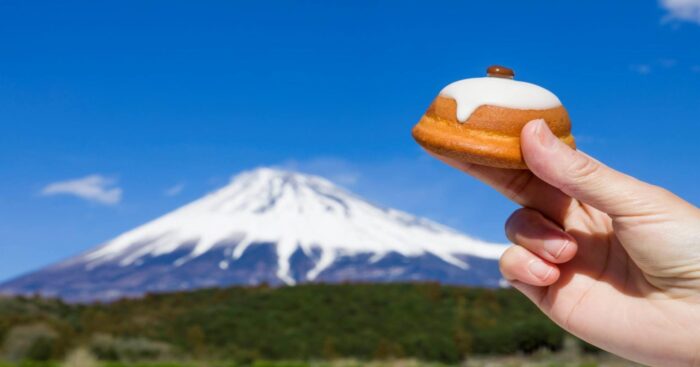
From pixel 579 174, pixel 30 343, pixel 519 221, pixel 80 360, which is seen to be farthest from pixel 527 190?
pixel 30 343

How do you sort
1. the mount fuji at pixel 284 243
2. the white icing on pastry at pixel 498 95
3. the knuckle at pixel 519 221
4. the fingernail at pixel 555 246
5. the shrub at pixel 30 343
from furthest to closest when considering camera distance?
the mount fuji at pixel 284 243
the shrub at pixel 30 343
the knuckle at pixel 519 221
the fingernail at pixel 555 246
the white icing on pastry at pixel 498 95

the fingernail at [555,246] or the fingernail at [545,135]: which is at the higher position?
the fingernail at [545,135]

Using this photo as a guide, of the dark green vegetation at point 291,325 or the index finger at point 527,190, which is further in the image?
the dark green vegetation at point 291,325

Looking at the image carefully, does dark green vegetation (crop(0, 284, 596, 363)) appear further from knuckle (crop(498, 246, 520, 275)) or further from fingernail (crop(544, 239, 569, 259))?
fingernail (crop(544, 239, 569, 259))

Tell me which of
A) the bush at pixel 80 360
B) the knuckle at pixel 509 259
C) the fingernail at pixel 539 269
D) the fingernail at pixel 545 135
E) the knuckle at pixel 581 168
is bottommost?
the fingernail at pixel 539 269

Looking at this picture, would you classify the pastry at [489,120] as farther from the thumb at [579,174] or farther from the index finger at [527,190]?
the index finger at [527,190]

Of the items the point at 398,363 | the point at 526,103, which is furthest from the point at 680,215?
the point at 398,363

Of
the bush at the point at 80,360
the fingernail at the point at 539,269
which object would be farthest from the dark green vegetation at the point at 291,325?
the fingernail at the point at 539,269

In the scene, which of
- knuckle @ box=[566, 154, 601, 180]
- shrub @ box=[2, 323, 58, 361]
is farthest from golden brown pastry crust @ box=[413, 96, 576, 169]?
shrub @ box=[2, 323, 58, 361]
